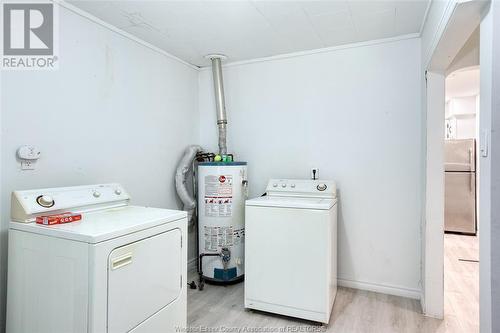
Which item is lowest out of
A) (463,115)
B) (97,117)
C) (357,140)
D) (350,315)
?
(350,315)

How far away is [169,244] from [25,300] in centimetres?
75

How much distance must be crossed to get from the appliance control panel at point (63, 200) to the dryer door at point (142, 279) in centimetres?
55

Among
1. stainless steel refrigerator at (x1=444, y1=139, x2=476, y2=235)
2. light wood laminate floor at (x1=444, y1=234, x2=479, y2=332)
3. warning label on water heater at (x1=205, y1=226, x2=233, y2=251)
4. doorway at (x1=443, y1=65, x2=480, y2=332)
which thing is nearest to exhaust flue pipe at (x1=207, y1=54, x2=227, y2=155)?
warning label on water heater at (x1=205, y1=226, x2=233, y2=251)

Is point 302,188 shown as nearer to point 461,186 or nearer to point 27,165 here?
point 27,165

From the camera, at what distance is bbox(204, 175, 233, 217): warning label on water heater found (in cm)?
278

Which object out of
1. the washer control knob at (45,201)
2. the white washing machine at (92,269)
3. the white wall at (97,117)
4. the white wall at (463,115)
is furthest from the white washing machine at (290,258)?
the white wall at (463,115)

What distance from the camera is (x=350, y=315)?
7.47 feet

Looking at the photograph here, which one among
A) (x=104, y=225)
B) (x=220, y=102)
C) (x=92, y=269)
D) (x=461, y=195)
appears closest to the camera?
(x=92, y=269)

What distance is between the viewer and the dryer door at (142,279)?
4.48ft

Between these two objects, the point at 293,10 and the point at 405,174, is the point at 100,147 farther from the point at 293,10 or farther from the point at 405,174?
the point at 405,174

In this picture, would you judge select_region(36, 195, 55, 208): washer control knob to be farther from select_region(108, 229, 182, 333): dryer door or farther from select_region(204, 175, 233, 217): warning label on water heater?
select_region(204, 175, 233, 217): warning label on water heater

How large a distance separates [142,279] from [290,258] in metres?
1.10

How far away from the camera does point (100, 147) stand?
222cm

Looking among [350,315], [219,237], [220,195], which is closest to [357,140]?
[220,195]
